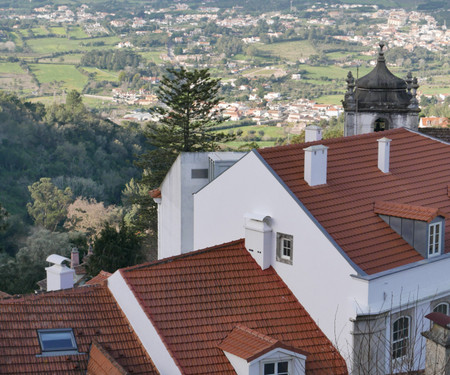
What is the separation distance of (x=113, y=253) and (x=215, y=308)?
17468 mm

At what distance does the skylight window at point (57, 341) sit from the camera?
49.9 ft

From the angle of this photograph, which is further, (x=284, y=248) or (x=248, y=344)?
(x=284, y=248)

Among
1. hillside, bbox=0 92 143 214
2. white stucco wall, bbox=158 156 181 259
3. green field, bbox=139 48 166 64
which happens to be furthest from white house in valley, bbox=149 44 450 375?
green field, bbox=139 48 166 64

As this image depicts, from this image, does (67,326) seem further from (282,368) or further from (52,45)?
(52,45)

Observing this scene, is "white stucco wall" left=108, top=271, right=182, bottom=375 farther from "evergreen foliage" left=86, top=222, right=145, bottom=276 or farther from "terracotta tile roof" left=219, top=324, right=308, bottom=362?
"evergreen foliage" left=86, top=222, right=145, bottom=276

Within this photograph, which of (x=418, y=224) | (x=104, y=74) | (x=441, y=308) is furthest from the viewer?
(x=104, y=74)

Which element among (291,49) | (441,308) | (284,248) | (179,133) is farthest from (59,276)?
(291,49)

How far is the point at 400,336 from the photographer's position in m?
17.0

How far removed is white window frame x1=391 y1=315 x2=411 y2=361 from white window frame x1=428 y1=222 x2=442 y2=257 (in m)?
1.45

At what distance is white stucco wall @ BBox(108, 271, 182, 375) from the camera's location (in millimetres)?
15250

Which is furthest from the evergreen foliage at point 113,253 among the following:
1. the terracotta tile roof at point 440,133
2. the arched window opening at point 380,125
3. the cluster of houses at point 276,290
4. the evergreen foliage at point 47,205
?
the evergreen foliage at point 47,205

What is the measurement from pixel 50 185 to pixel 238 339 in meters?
54.4

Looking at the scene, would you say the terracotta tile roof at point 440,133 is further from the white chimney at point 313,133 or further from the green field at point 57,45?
the green field at point 57,45

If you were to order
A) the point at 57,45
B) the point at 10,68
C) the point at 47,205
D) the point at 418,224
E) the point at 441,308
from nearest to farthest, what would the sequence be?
the point at 418,224, the point at 441,308, the point at 47,205, the point at 10,68, the point at 57,45
